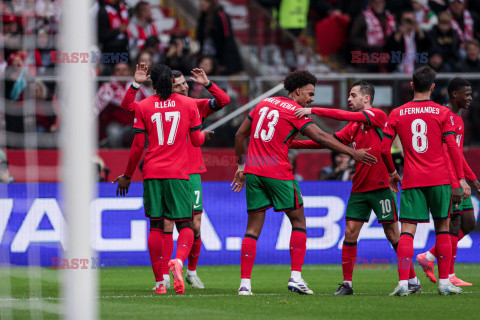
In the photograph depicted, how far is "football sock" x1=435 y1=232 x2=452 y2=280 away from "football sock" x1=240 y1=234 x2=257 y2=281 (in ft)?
6.32

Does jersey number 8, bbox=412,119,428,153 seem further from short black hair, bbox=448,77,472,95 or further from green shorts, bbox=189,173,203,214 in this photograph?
green shorts, bbox=189,173,203,214

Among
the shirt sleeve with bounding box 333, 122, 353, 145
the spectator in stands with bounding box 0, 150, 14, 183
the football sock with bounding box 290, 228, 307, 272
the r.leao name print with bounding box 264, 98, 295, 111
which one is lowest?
the football sock with bounding box 290, 228, 307, 272

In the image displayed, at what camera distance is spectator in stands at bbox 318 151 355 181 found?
15.0m

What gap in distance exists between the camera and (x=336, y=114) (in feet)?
31.2

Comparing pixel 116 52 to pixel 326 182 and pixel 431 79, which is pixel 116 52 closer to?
pixel 326 182

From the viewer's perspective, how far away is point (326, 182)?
14.4 meters

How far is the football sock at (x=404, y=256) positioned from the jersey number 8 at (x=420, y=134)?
2.99 feet

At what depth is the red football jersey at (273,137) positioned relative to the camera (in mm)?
9703

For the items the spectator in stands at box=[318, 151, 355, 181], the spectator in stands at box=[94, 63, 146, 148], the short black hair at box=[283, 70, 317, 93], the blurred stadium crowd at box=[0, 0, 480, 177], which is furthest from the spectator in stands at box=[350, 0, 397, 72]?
the short black hair at box=[283, 70, 317, 93]

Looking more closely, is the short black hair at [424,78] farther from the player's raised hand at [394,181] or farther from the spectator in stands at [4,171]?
the spectator in stands at [4,171]

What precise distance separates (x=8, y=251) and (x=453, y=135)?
7238 mm

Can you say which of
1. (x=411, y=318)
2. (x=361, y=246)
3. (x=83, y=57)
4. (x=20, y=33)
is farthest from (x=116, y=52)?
(x=83, y=57)

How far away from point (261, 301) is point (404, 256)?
1522 millimetres

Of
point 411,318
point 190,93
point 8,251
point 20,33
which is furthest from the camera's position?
point 20,33
